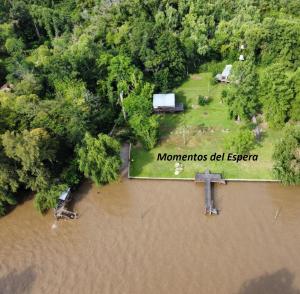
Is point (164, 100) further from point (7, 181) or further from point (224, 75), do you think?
point (7, 181)

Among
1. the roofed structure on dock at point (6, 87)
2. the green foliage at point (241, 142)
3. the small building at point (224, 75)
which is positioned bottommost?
the green foliage at point (241, 142)

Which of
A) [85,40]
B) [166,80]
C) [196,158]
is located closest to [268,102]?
[196,158]

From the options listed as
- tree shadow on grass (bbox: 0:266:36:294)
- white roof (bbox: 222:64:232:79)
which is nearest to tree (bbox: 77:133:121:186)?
tree shadow on grass (bbox: 0:266:36:294)

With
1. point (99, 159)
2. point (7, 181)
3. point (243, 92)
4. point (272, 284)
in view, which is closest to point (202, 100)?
point (243, 92)

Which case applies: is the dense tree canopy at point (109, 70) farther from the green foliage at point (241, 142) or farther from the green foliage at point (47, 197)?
the green foliage at point (241, 142)

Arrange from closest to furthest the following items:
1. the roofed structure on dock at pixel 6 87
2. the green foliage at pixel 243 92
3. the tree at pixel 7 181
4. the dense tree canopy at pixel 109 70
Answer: the tree at pixel 7 181 → the dense tree canopy at pixel 109 70 → the green foliage at pixel 243 92 → the roofed structure on dock at pixel 6 87

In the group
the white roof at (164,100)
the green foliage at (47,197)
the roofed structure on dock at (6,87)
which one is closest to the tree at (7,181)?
the green foliage at (47,197)

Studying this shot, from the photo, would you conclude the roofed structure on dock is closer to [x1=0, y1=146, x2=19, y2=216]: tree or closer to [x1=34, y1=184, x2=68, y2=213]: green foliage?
[x1=0, y1=146, x2=19, y2=216]: tree
